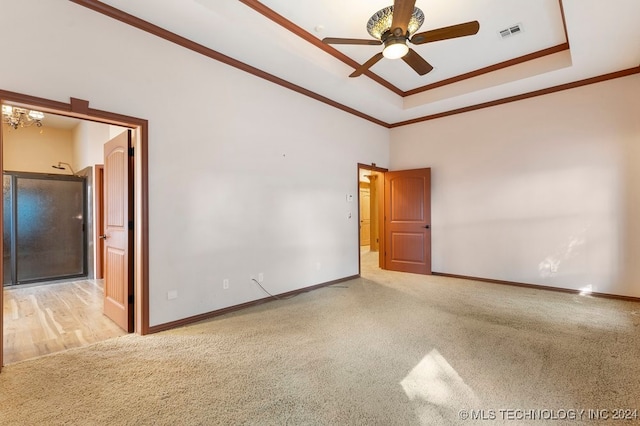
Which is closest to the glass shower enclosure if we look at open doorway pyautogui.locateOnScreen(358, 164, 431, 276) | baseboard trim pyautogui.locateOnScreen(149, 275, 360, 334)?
baseboard trim pyautogui.locateOnScreen(149, 275, 360, 334)

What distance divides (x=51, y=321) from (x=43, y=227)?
3015mm

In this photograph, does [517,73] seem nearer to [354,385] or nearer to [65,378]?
[354,385]

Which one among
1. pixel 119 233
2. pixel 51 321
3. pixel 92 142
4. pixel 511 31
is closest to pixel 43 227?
pixel 92 142

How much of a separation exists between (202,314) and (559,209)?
5.32 meters

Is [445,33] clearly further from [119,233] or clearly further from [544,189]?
A: [119,233]

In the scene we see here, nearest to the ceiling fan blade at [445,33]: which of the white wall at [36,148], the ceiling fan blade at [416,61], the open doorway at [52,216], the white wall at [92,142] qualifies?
the ceiling fan blade at [416,61]

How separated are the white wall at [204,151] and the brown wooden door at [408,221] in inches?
64.7

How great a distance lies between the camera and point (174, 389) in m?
2.04

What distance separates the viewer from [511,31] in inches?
141

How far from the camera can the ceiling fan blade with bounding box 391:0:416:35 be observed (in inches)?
89.5

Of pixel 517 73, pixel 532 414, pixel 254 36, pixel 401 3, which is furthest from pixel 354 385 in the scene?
pixel 517 73

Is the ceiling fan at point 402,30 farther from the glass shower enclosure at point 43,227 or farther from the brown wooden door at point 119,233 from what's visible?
the glass shower enclosure at point 43,227

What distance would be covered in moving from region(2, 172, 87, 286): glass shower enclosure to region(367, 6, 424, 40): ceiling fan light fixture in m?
6.21

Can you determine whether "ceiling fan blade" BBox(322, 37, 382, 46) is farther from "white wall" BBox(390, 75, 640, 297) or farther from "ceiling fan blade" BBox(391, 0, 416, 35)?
"white wall" BBox(390, 75, 640, 297)
